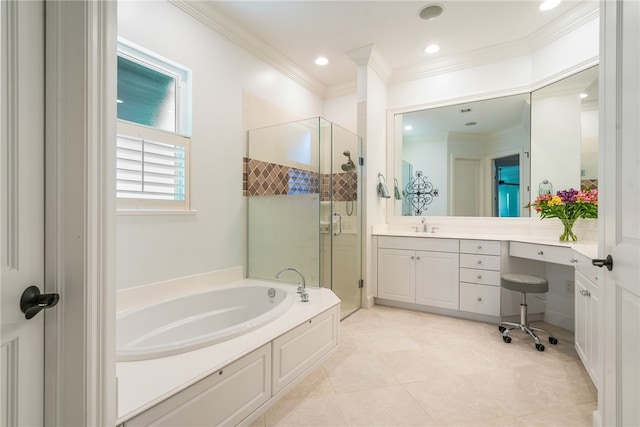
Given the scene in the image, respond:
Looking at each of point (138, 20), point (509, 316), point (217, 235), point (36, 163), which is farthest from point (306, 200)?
point (509, 316)

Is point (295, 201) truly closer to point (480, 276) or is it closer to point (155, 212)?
point (155, 212)

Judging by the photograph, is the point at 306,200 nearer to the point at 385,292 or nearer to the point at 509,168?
the point at 385,292

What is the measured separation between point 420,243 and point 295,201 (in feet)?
4.78

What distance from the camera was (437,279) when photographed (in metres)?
3.10

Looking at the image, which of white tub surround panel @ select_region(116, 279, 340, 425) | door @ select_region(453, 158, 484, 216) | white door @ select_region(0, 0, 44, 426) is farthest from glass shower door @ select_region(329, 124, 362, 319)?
white door @ select_region(0, 0, 44, 426)

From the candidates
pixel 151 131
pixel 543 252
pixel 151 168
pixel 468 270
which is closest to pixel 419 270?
pixel 468 270

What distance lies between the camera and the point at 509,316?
286 centimetres

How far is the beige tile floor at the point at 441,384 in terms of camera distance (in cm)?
158

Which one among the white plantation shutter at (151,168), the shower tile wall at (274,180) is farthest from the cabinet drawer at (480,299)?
the white plantation shutter at (151,168)

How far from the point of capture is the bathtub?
1448 millimetres

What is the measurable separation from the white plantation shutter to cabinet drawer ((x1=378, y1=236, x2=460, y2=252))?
2147 mm

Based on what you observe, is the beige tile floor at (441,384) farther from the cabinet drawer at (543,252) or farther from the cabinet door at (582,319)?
the cabinet drawer at (543,252)

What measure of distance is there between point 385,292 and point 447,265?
2.51ft

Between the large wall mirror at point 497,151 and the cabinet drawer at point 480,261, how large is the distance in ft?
2.29
